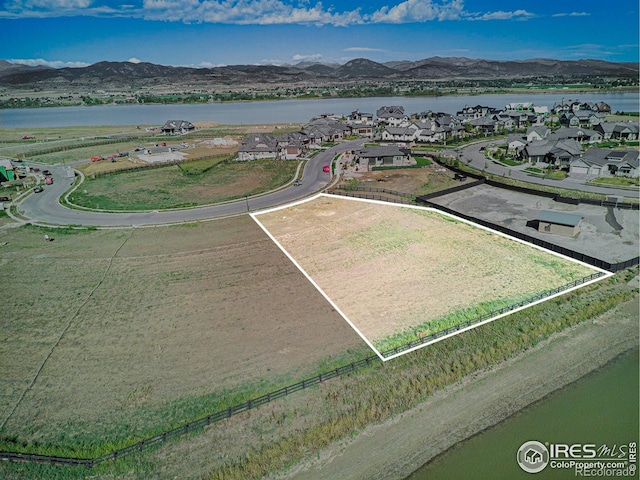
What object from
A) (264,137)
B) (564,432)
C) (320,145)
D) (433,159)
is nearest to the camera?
(564,432)

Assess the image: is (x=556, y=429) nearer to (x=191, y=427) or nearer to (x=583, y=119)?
(x=191, y=427)

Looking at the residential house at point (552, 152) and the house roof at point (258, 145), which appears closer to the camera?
the residential house at point (552, 152)

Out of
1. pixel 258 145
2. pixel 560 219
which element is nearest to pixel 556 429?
pixel 560 219

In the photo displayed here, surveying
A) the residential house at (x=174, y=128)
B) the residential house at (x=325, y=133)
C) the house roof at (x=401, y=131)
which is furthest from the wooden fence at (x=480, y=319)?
the residential house at (x=174, y=128)

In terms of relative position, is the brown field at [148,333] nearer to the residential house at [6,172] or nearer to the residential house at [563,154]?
the residential house at [6,172]

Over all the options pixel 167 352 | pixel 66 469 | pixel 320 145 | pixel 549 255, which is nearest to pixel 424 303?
pixel 549 255

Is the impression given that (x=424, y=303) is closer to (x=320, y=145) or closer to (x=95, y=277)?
(x=95, y=277)
